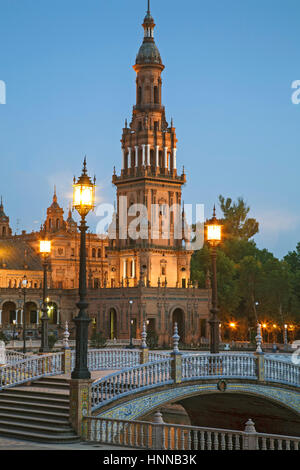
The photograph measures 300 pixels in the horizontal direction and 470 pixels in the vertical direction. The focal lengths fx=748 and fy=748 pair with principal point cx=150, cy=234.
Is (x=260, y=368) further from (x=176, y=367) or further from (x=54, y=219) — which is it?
(x=54, y=219)

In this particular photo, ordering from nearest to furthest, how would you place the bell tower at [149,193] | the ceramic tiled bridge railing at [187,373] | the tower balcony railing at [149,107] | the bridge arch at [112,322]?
the ceramic tiled bridge railing at [187,373] < the bridge arch at [112,322] < the bell tower at [149,193] < the tower balcony railing at [149,107]

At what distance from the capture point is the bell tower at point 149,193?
84125 mm

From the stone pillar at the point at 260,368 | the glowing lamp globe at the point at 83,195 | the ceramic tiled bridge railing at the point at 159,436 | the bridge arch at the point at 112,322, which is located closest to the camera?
the ceramic tiled bridge railing at the point at 159,436

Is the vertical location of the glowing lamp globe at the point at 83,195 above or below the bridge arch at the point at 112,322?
above

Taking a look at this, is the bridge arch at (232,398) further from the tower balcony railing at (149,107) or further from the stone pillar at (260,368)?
the tower balcony railing at (149,107)

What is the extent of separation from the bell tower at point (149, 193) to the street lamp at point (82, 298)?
6079 centimetres

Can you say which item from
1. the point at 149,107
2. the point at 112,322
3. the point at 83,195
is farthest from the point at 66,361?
the point at 149,107

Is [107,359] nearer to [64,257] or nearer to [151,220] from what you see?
[151,220]

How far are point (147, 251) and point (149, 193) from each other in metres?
6.63

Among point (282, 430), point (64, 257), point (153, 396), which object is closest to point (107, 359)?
point (153, 396)

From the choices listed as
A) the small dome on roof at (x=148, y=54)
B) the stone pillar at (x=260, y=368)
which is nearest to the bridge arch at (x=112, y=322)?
the small dome on roof at (x=148, y=54)

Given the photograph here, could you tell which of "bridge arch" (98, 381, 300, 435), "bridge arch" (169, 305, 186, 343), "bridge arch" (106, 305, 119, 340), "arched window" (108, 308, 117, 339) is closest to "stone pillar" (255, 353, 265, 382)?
→ "bridge arch" (98, 381, 300, 435)

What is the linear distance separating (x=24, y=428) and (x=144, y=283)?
195ft

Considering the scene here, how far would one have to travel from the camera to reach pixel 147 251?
83125mm
